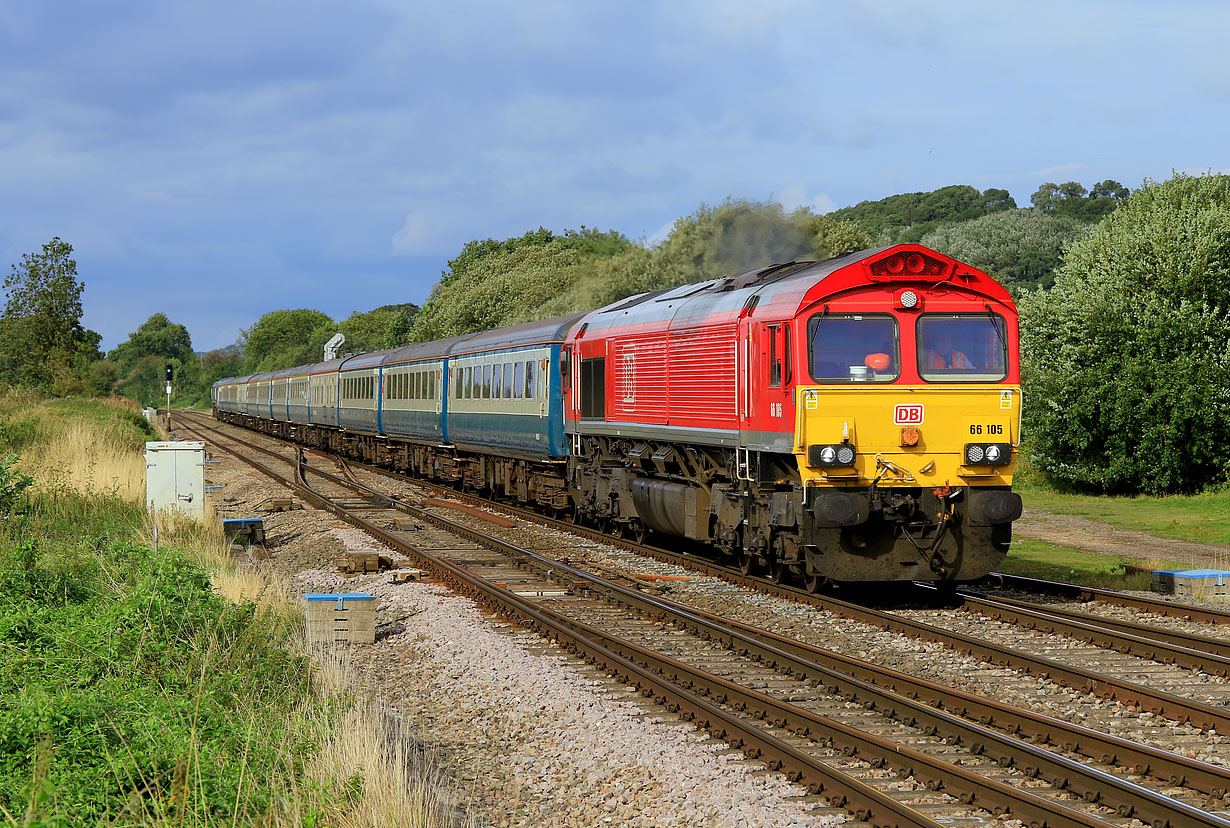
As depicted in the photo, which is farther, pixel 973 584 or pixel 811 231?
pixel 811 231

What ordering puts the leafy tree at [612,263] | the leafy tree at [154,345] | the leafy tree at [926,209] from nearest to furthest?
the leafy tree at [612,263] → the leafy tree at [926,209] → the leafy tree at [154,345]

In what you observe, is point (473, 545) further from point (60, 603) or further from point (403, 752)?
point (403, 752)

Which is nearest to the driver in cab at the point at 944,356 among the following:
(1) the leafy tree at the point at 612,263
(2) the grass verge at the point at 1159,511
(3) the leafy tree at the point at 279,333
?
(2) the grass verge at the point at 1159,511

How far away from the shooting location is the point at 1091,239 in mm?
31359

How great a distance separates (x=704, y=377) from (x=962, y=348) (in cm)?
328

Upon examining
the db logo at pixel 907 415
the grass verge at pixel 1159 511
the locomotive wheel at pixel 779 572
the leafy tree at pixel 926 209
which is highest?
the leafy tree at pixel 926 209

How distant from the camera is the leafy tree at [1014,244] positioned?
7706cm

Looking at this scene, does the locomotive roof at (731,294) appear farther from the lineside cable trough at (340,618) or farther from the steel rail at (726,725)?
the lineside cable trough at (340,618)

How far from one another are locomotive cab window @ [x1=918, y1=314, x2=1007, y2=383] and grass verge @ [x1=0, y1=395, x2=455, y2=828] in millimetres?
6969

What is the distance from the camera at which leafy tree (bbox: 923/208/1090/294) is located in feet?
253

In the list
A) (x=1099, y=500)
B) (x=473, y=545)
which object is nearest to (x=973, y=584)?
(x=473, y=545)

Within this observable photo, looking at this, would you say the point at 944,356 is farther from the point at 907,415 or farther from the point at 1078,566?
the point at 1078,566

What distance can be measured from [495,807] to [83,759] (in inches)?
88.6

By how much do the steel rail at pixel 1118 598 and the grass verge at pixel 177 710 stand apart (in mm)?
8288
